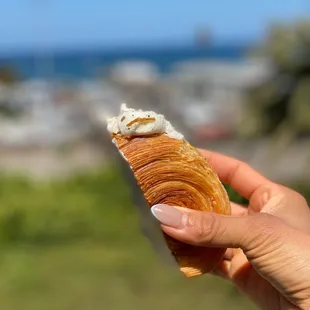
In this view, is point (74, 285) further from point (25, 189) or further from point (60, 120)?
point (60, 120)

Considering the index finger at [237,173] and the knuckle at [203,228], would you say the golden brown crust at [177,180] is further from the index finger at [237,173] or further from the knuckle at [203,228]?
the index finger at [237,173]

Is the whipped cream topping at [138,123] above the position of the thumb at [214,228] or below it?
above

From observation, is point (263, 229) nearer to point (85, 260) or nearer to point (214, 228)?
point (214, 228)

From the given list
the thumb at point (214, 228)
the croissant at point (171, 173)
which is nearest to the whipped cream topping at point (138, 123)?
the croissant at point (171, 173)

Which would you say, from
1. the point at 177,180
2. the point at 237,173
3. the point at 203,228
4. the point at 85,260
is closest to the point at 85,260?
the point at 85,260

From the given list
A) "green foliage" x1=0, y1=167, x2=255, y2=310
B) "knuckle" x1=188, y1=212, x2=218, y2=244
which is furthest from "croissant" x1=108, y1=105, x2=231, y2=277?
"green foliage" x1=0, y1=167, x2=255, y2=310

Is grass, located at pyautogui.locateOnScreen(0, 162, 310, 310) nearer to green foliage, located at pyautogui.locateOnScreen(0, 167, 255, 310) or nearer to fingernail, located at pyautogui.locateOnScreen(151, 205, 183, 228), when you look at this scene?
green foliage, located at pyautogui.locateOnScreen(0, 167, 255, 310)
